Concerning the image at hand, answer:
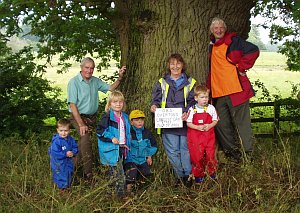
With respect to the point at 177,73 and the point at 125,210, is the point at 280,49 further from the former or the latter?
the point at 125,210

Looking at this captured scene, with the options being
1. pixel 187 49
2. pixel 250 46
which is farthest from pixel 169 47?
pixel 250 46

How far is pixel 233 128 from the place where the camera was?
20.4 ft

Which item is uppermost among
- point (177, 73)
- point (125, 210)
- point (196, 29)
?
point (196, 29)

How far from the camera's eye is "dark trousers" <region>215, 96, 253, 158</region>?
611 cm

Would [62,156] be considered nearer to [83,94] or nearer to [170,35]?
[83,94]

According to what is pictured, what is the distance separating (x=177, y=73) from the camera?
18.8 feet

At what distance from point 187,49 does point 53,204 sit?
2.81m

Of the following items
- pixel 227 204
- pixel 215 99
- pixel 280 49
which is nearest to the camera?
pixel 227 204

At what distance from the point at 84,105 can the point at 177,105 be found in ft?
4.25

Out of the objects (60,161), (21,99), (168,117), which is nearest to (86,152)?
(60,161)

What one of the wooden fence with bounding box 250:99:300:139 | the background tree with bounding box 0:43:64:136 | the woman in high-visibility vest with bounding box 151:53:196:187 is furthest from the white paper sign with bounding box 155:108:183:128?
the wooden fence with bounding box 250:99:300:139

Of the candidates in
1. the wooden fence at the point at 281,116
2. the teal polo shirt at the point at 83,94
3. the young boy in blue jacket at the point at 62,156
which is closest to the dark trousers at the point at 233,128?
the teal polo shirt at the point at 83,94

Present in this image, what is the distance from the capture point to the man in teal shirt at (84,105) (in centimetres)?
593

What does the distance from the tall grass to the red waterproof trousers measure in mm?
208
